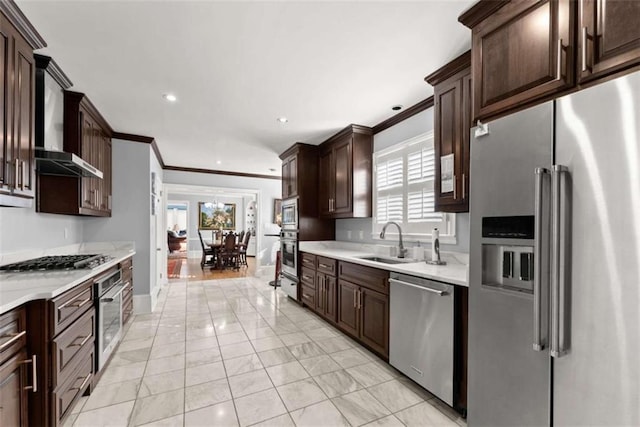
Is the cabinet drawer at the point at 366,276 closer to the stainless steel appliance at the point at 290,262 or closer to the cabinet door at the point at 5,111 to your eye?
the stainless steel appliance at the point at 290,262

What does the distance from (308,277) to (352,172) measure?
5.38 ft

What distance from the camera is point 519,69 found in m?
1.50

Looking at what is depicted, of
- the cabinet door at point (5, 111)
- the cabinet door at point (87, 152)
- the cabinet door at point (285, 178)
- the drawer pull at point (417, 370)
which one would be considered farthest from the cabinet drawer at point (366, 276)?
the cabinet door at point (87, 152)

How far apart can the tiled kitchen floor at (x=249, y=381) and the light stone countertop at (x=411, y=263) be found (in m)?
0.89

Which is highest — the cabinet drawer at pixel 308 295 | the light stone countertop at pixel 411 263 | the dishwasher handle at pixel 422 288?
the light stone countertop at pixel 411 263

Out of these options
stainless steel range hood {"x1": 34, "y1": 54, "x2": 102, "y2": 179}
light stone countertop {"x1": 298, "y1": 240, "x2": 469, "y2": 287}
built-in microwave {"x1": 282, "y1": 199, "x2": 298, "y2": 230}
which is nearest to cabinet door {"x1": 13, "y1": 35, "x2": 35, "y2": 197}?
stainless steel range hood {"x1": 34, "y1": 54, "x2": 102, "y2": 179}

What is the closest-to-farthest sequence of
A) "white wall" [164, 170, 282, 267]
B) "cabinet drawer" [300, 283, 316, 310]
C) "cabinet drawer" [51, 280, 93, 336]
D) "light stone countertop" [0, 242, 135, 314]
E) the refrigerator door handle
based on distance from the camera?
1. the refrigerator door handle
2. "light stone countertop" [0, 242, 135, 314]
3. "cabinet drawer" [51, 280, 93, 336]
4. "cabinet drawer" [300, 283, 316, 310]
5. "white wall" [164, 170, 282, 267]

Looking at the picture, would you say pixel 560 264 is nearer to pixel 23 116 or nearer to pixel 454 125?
pixel 454 125

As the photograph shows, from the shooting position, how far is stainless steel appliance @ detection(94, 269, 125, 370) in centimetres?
223

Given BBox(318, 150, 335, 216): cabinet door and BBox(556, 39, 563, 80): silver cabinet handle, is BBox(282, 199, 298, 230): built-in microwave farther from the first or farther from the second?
BBox(556, 39, 563, 80): silver cabinet handle

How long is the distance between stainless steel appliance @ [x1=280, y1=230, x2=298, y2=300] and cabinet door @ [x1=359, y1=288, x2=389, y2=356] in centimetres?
178

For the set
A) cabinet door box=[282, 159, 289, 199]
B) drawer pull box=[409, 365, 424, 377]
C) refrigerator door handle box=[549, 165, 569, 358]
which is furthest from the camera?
cabinet door box=[282, 159, 289, 199]

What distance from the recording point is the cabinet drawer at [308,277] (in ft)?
13.1

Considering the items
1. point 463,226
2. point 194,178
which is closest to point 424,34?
point 463,226
